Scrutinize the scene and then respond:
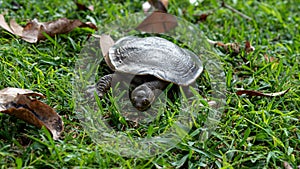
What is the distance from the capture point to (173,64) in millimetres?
3000

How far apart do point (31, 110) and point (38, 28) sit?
1110 millimetres

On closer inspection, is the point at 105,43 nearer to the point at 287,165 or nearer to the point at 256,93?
the point at 256,93

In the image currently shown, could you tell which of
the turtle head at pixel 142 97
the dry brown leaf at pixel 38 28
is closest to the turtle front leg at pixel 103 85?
the turtle head at pixel 142 97

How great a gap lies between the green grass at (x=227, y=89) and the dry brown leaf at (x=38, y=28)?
5 cm

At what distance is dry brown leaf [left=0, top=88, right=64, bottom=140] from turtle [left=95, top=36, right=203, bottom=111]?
457mm

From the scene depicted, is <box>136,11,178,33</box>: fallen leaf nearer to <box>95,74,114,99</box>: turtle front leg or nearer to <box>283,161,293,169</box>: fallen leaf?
<box>95,74,114,99</box>: turtle front leg

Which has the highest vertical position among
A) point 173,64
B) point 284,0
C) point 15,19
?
point 15,19

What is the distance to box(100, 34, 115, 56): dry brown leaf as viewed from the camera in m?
3.30

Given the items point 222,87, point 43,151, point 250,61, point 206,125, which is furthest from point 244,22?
point 43,151

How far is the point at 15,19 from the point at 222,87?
1868mm

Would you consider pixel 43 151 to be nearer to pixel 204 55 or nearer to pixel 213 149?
pixel 213 149

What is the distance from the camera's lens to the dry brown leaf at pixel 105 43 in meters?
3.30

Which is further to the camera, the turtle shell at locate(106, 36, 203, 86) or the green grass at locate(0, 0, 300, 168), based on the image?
the turtle shell at locate(106, 36, 203, 86)

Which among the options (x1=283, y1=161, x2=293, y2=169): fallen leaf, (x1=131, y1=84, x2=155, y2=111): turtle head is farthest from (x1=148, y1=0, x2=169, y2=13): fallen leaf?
(x1=283, y1=161, x2=293, y2=169): fallen leaf
